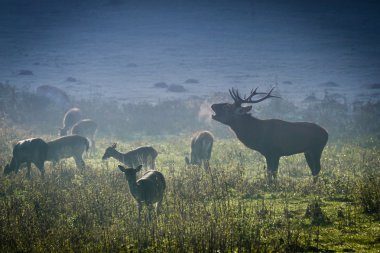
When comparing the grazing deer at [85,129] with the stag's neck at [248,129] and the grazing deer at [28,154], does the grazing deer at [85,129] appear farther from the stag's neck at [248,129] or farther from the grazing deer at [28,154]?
the stag's neck at [248,129]

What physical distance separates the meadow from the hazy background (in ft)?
117

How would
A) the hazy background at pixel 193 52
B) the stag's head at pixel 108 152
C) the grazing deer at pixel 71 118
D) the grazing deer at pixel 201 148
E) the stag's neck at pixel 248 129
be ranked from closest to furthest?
1. the stag's neck at pixel 248 129
2. the stag's head at pixel 108 152
3. the grazing deer at pixel 201 148
4. the grazing deer at pixel 71 118
5. the hazy background at pixel 193 52

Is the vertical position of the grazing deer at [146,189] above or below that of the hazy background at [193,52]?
below

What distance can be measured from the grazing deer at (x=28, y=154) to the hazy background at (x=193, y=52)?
1269 inches

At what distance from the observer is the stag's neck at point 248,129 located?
17.8 m

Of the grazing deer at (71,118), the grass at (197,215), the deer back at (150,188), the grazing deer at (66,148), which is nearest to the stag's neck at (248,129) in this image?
the grass at (197,215)

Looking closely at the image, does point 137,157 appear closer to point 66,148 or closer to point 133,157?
point 133,157

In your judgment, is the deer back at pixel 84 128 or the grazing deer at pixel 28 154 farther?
the deer back at pixel 84 128

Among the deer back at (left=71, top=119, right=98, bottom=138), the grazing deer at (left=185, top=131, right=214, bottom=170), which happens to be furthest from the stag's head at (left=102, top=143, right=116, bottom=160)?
the deer back at (left=71, top=119, right=98, bottom=138)

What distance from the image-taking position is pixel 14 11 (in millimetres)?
140125

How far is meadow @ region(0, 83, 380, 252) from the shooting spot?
897 cm

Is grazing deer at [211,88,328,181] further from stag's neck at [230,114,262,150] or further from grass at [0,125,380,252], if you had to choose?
grass at [0,125,380,252]

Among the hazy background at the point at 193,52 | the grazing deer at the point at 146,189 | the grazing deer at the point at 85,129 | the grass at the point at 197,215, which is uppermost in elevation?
the hazy background at the point at 193,52

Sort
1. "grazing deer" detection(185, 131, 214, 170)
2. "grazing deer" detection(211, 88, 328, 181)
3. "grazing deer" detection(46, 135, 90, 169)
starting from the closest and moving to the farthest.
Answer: "grazing deer" detection(211, 88, 328, 181), "grazing deer" detection(46, 135, 90, 169), "grazing deer" detection(185, 131, 214, 170)
